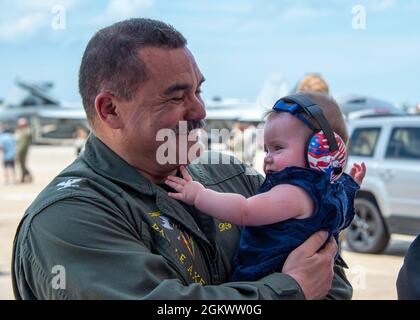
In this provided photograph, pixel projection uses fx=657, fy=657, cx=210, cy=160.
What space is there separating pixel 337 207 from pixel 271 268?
297mm

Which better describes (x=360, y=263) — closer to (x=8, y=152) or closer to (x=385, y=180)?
(x=385, y=180)

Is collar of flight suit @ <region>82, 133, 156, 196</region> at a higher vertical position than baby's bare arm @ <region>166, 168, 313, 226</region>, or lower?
higher

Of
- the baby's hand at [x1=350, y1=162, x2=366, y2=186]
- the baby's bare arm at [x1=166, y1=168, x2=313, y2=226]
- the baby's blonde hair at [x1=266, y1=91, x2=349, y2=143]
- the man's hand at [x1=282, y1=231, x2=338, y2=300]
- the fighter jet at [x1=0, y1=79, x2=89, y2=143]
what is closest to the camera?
the man's hand at [x1=282, y1=231, x2=338, y2=300]

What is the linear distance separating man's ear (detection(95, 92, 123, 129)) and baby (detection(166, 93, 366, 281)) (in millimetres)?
272

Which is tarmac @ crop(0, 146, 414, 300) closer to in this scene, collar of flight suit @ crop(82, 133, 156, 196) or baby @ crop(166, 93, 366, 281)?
baby @ crop(166, 93, 366, 281)

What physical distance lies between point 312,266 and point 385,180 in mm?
7557

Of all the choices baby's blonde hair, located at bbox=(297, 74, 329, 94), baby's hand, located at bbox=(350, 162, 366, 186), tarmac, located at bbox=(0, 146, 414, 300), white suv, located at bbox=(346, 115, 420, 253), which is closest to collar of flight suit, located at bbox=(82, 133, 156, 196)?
baby's hand, located at bbox=(350, 162, 366, 186)

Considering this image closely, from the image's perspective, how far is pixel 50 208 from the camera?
1.94m

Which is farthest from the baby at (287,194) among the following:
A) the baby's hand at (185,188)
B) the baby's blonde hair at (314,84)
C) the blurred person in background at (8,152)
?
the blurred person in background at (8,152)

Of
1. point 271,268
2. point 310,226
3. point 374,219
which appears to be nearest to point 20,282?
point 271,268

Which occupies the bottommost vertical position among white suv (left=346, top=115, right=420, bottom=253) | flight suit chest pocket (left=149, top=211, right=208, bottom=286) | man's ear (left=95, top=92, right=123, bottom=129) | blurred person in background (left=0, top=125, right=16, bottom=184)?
Answer: blurred person in background (left=0, top=125, right=16, bottom=184)

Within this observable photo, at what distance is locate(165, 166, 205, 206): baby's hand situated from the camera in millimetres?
2216

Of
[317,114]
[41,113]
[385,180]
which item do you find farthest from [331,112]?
[41,113]

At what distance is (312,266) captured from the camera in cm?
207
